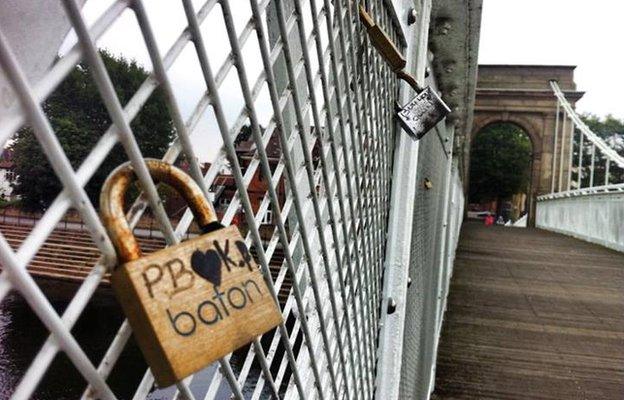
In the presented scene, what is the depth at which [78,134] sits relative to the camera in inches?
28.4

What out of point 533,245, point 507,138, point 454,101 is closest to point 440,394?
point 454,101

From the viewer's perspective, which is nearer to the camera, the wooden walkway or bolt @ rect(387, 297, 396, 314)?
bolt @ rect(387, 297, 396, 314)

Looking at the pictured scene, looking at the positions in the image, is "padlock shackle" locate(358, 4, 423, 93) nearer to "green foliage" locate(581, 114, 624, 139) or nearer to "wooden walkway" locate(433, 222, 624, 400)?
"wooden walkway" locate(433, 222, 624, 400)

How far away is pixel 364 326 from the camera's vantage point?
164 centimetres

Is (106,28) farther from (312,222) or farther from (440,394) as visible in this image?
(440,394)

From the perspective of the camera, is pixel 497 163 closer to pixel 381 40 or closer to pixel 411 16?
pixel 411 16

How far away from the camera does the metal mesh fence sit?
1.54 ft

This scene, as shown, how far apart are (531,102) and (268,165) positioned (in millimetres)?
29167

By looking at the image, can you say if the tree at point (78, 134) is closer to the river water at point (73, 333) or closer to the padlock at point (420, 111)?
the river water at point (73, 333)

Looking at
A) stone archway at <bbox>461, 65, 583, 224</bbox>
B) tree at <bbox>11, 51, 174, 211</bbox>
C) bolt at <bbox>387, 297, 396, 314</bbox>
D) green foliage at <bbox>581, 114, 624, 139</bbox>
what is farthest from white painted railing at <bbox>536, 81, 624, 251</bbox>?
green foliage at <bbox>581, 114, 624, 139</bbox>

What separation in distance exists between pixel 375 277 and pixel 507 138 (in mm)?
35752

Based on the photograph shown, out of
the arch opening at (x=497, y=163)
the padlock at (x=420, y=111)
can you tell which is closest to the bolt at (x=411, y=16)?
the padlock at (x=420, y=111)

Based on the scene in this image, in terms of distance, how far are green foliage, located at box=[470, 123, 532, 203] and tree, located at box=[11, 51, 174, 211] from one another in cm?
3525

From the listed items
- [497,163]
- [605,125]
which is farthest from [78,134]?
[605,125]
